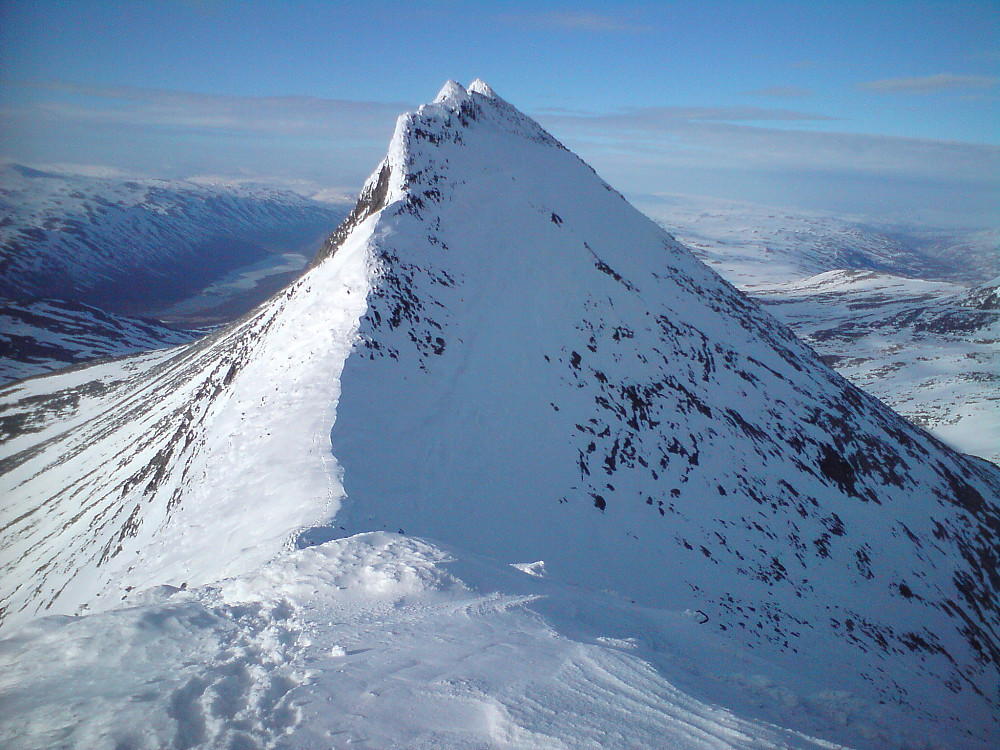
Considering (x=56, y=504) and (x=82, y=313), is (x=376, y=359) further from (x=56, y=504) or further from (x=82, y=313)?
(x=82, y=313)

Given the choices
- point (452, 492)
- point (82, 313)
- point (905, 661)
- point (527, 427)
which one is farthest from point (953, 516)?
point (82, 313)

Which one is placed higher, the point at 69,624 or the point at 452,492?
the point at 69,624

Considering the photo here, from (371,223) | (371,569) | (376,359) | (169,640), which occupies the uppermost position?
(371,223)

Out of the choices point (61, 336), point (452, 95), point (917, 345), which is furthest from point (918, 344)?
point (61, 336)

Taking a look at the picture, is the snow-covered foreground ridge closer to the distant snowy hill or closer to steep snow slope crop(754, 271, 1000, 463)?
the distant snowy hill

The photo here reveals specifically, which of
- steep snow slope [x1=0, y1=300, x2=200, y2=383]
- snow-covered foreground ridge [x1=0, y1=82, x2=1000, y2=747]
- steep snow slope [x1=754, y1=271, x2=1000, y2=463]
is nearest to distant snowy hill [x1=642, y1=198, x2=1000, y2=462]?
steep snow slope [x1=754, y1=271, x2=1000, y2=463]

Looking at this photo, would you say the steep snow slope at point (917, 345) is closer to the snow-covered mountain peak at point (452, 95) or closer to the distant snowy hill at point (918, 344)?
the distant snowy hill at point (918, 344)
